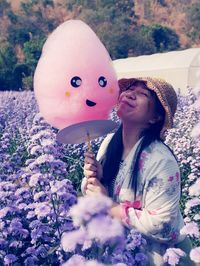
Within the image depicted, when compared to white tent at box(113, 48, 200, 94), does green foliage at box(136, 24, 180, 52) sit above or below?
below

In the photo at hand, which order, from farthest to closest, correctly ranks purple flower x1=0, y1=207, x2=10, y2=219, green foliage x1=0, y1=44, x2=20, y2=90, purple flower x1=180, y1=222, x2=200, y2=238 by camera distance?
green foliage x1=0, y1=44, x2=20, y2=90
purple flower x1=0, y1=207, x2=10, y2=219
purple flower x1=180, y1=222, x2=200, y2=238

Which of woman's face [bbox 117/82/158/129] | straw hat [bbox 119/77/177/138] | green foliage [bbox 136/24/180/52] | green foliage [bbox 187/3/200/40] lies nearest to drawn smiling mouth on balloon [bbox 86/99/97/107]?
woman's face [bbox 117/82/158/129]

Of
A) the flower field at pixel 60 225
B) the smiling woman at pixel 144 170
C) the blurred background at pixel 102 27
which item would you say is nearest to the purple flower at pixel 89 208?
the flower field at pixel 60 225

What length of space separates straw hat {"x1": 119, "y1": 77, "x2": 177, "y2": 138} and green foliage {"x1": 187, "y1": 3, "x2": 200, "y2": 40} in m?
45.9

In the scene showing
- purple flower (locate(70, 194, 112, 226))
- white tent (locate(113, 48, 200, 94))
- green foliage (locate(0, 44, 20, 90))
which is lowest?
green foliage (locate(0, 44, 20, 90))

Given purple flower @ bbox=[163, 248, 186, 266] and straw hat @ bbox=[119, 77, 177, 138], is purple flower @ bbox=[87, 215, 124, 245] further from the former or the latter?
straw hat @ bbox=[119, 77, 177, 138]

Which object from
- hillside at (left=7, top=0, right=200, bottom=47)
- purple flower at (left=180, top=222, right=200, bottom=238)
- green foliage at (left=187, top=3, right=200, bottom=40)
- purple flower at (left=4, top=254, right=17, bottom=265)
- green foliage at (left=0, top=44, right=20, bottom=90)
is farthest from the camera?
hillside at (left=7, top=0, right=200, bottom=47)

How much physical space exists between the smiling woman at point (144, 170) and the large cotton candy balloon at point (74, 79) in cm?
16

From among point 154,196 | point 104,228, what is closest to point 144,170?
point 154,196

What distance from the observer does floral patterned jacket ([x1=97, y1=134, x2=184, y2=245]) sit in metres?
2.24

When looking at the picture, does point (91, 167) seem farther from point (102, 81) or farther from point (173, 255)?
point (173, 255)

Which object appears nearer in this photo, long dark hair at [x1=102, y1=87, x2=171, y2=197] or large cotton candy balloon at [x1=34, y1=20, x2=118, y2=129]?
large cotton candy balloon at [x1=34, y1=20, x2=118, y2=129]

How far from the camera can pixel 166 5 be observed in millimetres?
61281

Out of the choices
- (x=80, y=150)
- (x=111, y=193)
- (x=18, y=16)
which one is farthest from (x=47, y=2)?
(x=111, y=193)
